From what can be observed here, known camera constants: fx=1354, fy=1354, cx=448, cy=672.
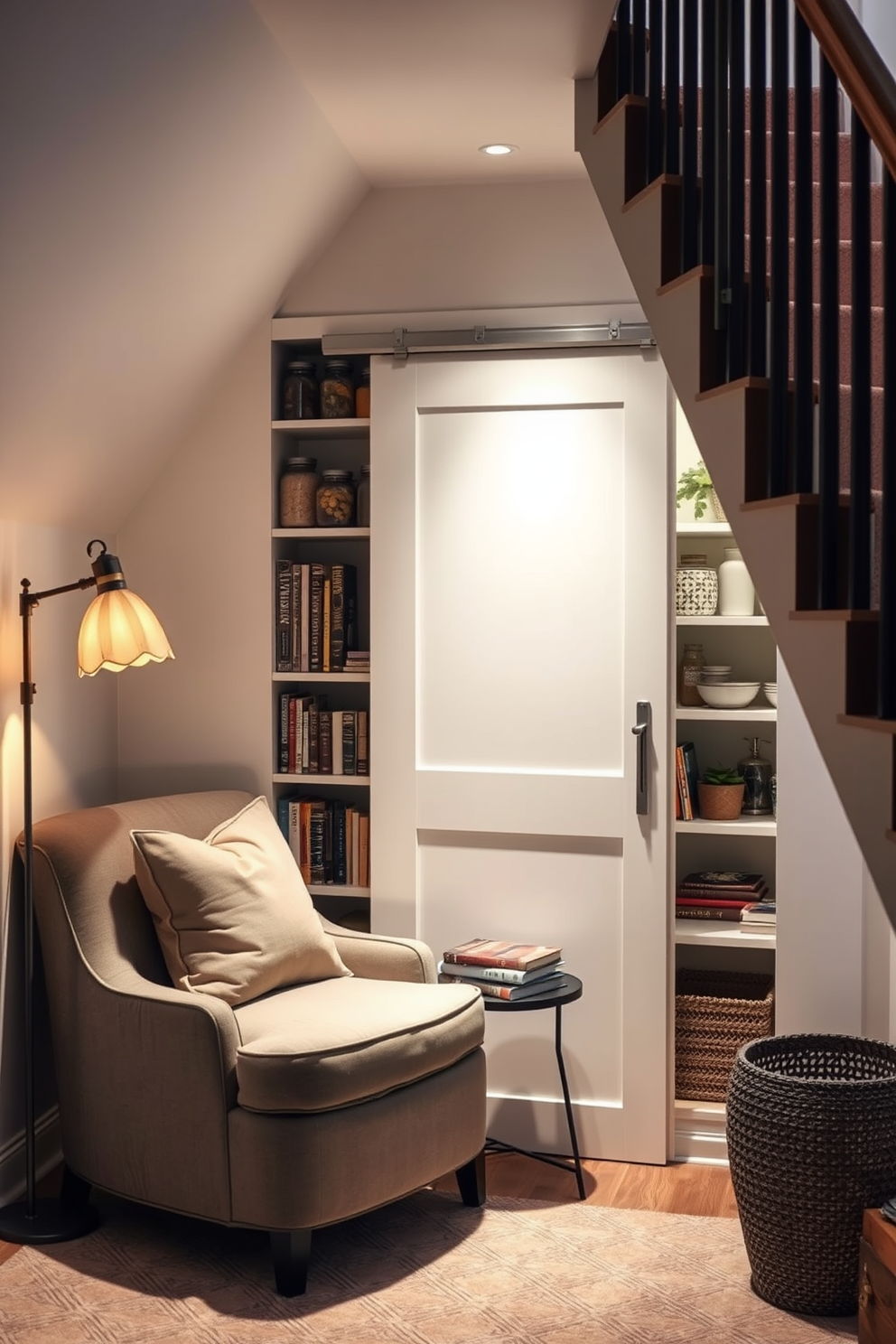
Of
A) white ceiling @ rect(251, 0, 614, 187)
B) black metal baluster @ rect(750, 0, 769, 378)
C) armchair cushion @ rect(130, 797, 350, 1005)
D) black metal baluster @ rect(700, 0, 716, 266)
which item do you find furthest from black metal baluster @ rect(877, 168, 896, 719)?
armchair cushion @ rect(130, 797, 350, 1005)

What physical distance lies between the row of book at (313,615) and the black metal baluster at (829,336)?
2004 mm

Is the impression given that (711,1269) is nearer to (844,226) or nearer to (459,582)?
(459,582)

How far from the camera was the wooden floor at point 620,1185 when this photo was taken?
3.33m

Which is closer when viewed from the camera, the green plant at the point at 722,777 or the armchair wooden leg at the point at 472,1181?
the armchair wooden leg at the point at 472,1181

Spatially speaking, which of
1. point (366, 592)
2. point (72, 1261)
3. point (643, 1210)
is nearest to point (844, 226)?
point (366, 592)

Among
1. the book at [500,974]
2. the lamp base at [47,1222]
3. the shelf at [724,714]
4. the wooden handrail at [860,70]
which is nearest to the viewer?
the wooden handrail at [860,70]

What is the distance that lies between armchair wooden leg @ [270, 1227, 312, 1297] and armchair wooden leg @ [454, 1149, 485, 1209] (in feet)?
1.78

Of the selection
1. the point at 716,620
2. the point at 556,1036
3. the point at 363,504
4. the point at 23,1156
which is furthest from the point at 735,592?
the point at 23,1156

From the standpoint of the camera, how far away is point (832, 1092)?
9.14 feet

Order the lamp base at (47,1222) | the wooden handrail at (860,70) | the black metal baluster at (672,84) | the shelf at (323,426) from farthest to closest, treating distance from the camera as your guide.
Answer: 1. the shelf at (323,426)
2. the lamp base at (47,1222)
3. the black metal baluster at (672,84)
4. the wooden handrail at (860,70)

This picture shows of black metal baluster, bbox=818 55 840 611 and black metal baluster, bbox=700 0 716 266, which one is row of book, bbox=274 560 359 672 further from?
black metal baluster, bbox=818 55 840 611

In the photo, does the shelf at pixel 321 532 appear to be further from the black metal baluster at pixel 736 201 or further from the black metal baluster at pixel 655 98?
the black metal baluster at pixel 736 201

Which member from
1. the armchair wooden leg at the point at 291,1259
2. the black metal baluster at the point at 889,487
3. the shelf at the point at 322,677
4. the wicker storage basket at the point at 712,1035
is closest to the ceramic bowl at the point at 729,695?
the wicker storage basket at the point at 712,1035

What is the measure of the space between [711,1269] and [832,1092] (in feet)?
1.75
